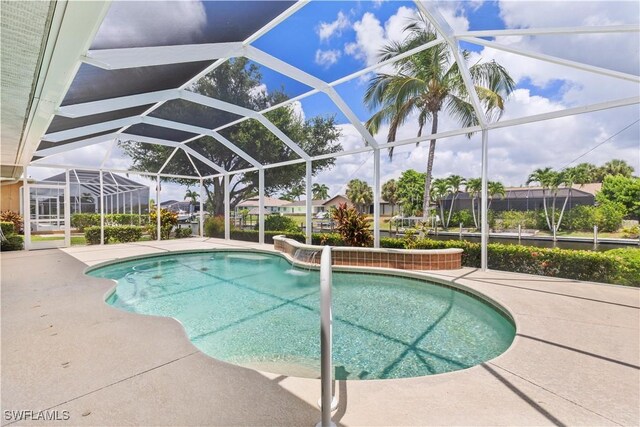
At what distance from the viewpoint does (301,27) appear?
562 cm

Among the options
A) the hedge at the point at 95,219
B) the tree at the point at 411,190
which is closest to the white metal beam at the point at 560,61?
the hedge at the point at 95,219

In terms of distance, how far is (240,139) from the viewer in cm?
1188

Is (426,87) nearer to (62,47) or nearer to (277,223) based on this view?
(277,223)

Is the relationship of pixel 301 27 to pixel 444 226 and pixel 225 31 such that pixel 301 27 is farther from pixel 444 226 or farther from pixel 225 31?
pixel 444 226

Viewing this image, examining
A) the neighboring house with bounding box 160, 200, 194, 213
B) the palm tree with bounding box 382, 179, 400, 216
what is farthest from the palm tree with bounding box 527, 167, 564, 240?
the neighboring house with bounding box 160, 200, 194, 213

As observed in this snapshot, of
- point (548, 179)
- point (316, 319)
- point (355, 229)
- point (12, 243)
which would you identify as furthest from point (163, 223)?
point (548, 179)

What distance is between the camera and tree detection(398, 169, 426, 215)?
104ft

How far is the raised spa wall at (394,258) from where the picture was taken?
7500mm

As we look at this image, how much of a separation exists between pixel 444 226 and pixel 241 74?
20.9 m

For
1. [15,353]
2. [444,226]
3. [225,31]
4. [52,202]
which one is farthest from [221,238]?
[444,226]

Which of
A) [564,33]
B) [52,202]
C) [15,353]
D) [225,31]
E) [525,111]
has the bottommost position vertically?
[15,353]

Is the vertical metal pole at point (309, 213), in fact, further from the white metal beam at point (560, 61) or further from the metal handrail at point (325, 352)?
the metal handrail at point (325, 352)
